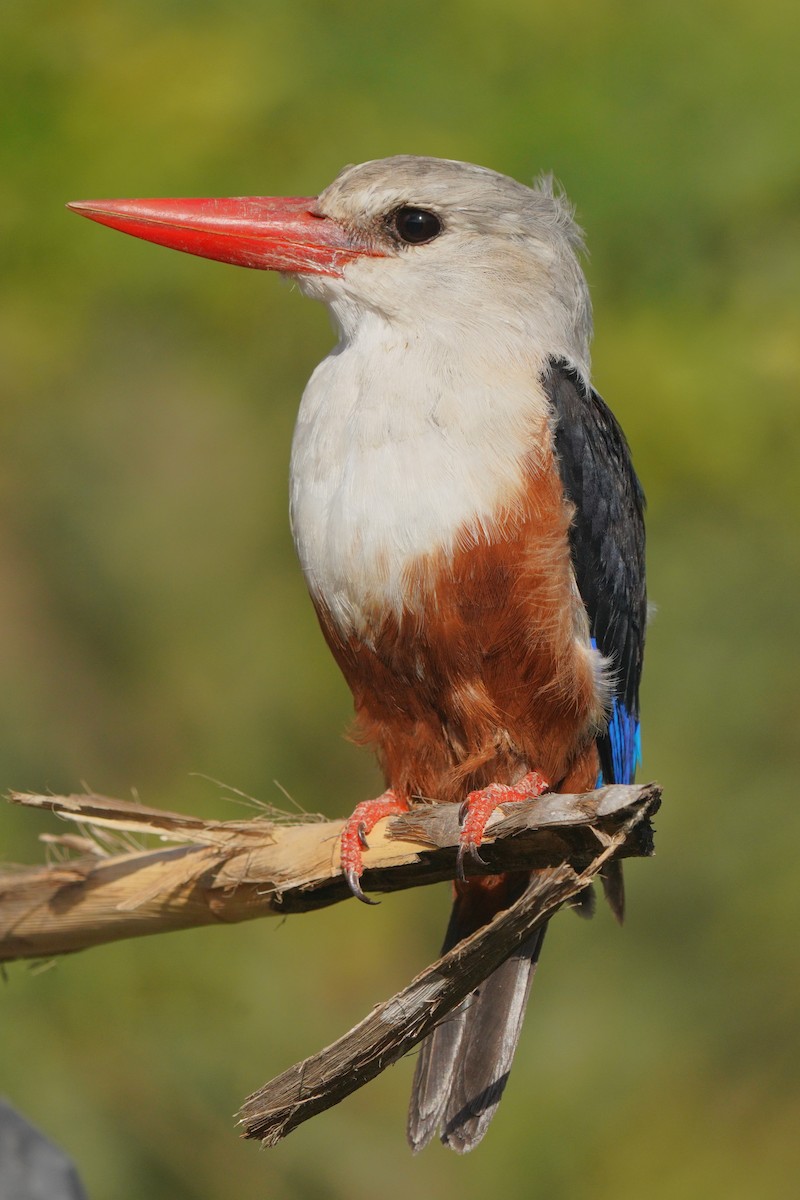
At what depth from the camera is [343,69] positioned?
16.0 ft

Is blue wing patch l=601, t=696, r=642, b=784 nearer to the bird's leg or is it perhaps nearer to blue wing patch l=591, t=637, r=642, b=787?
blue wing patch l=591, t=637, r=642, b=787

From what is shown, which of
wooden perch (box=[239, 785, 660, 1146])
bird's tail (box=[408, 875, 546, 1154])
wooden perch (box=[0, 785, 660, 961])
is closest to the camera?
wooden perch (box=[239, 785, 660, 1146])

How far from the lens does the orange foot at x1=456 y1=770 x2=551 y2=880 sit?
2.72 metres

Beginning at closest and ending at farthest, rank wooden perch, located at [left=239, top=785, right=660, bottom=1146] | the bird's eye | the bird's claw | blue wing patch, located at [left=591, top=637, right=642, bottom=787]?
1. wooden perch, located at [left=239, top=785, right=660, bottom=1146]
2. the bird's claw
3. the bird's eye
4. blue wing patch, located at [left=591, top=637, right=642, bottom=787]

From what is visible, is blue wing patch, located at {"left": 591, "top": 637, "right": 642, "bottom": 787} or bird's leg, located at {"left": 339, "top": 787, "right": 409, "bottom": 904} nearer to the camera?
bird's leg, located at {"left": 339, "top": 787, "right": 409, "bottom": 904}

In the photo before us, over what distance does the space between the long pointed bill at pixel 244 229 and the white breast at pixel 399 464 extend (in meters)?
0.30

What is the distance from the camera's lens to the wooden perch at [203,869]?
2854 mm

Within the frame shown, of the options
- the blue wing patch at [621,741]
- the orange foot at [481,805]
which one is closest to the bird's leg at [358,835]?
the orange foot at [481,805]

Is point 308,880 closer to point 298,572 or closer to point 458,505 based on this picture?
point 458,505

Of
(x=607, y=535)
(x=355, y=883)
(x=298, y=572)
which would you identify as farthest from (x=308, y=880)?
(x=298, y=572)

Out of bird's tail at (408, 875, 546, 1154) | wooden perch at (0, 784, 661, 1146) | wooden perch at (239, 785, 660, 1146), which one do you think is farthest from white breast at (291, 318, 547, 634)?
bird's tail at (408, 875, 546, 1154)

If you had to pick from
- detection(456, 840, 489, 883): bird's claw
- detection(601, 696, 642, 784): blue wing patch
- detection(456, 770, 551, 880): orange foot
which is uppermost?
detection(601, 696, 642, 784): blue wing patch

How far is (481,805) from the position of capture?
285 cm

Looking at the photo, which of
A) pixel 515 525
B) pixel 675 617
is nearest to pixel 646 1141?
pixel 675 617
